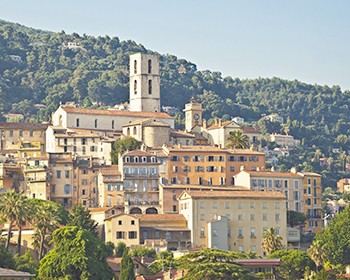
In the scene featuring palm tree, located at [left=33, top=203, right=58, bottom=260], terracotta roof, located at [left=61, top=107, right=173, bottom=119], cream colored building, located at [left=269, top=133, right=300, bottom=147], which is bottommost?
palm tree, located at [left=33, top=203, right=58, bottom=260]

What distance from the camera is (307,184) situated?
93.2 m

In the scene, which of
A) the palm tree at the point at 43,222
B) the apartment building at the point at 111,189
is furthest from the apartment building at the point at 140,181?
the palm tree at the point at 43,222

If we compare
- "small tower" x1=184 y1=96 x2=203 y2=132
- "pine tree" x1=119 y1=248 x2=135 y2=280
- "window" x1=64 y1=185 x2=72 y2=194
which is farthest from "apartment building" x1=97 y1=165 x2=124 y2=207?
"small tower" x1=184 y1=96 x2=203 y2=132

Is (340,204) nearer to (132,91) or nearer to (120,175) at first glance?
(132,91)

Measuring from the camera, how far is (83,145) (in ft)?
324

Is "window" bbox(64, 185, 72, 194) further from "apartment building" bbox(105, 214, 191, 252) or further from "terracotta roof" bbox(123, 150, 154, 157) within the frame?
"apartment building" bbox(105, 214, 191, 252)

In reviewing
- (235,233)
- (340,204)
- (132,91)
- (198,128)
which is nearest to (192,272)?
(235,233)

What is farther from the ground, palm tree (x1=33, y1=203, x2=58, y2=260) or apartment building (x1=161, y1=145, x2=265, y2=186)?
apartment building (x1=161, y1=145, x2=265, y2=186)

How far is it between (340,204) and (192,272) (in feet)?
372

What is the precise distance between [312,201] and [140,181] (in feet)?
68.5

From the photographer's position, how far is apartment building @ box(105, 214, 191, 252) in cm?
7726

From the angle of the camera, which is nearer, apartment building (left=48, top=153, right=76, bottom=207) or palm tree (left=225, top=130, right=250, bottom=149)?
apartment building (left=48, top=153, right=76, bottom=207)

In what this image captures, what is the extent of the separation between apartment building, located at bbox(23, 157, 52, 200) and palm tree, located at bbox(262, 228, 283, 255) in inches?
962

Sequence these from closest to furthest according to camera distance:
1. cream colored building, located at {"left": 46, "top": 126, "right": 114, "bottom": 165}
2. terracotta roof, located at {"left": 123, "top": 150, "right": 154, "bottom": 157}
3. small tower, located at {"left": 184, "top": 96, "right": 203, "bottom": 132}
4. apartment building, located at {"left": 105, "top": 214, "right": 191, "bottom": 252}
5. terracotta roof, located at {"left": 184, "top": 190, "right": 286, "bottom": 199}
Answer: apartment building, located at {"left": 105, "top": 214, "right": 191, "bottom": 252} < terracotta roof, located at {"left": 184, "top": 190, "right": 286, "bottom": 199} < terracotta roof, located at {"left": 123, "top": 150, "right": 154, "bottom": 157} < cream colored building, located at {"left": 46, "top": 126, "right": 114, "bottom": 165} < small tower, located at {"left": 184, "top": 96, "right": 203, "bottom": 132}
